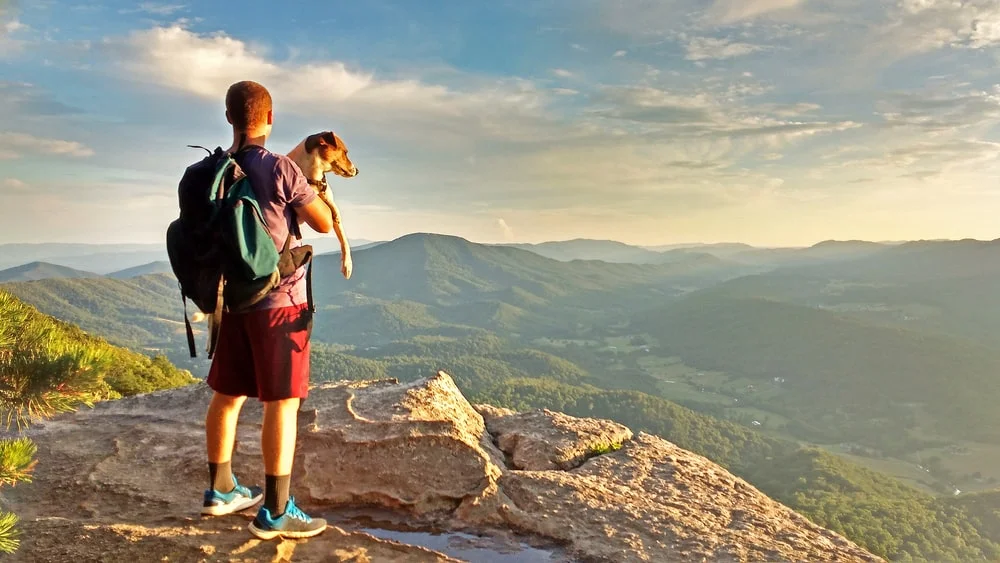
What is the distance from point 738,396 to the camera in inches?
7392

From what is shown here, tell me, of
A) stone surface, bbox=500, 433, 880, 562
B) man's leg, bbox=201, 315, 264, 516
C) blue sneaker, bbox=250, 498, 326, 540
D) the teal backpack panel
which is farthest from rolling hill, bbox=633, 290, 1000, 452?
the teal backpack panel

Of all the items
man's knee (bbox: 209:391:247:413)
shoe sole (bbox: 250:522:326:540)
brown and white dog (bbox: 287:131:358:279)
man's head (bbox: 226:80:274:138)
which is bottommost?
shoe sole (bbox: 250:522:326:540)

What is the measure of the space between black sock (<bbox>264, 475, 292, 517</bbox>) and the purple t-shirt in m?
1.23

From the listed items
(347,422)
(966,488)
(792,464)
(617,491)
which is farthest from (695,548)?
(966,488)

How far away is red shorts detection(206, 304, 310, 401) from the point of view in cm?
371

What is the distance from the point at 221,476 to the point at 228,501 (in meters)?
0.25

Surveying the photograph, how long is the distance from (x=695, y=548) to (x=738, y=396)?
663 feet

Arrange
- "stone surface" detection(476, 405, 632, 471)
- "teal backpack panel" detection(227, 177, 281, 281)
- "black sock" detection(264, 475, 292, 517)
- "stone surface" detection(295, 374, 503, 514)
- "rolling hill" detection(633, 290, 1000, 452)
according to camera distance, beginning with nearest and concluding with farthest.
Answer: "teal backpack panel" detection(227, 177, 281, 281) < "black sock" detection(264, 475, 292, 517) < "stone surface" detection(295, 374, 503, 514) < "stone surface" detection(476, 405, 632, 471) < "rolling hill" detection(633, 290, 1000, 452)

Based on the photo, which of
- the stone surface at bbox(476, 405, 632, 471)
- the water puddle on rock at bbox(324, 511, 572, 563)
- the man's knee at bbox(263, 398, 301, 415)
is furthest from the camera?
the stone surface at bbox(476, 405, 632, 471)

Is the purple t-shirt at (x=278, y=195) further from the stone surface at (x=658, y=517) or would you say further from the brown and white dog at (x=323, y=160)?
the stone surface at (x=658, y=517)

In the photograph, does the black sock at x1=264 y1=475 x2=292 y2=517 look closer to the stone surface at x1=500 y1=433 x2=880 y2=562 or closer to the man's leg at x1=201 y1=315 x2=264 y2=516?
the man's leg at x1=201 y1=315 x2=264 y2=516

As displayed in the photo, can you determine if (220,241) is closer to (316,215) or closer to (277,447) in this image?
(316,215)

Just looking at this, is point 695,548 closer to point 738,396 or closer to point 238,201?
point 238,201

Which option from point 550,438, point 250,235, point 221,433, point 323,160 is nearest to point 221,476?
point 221,433
